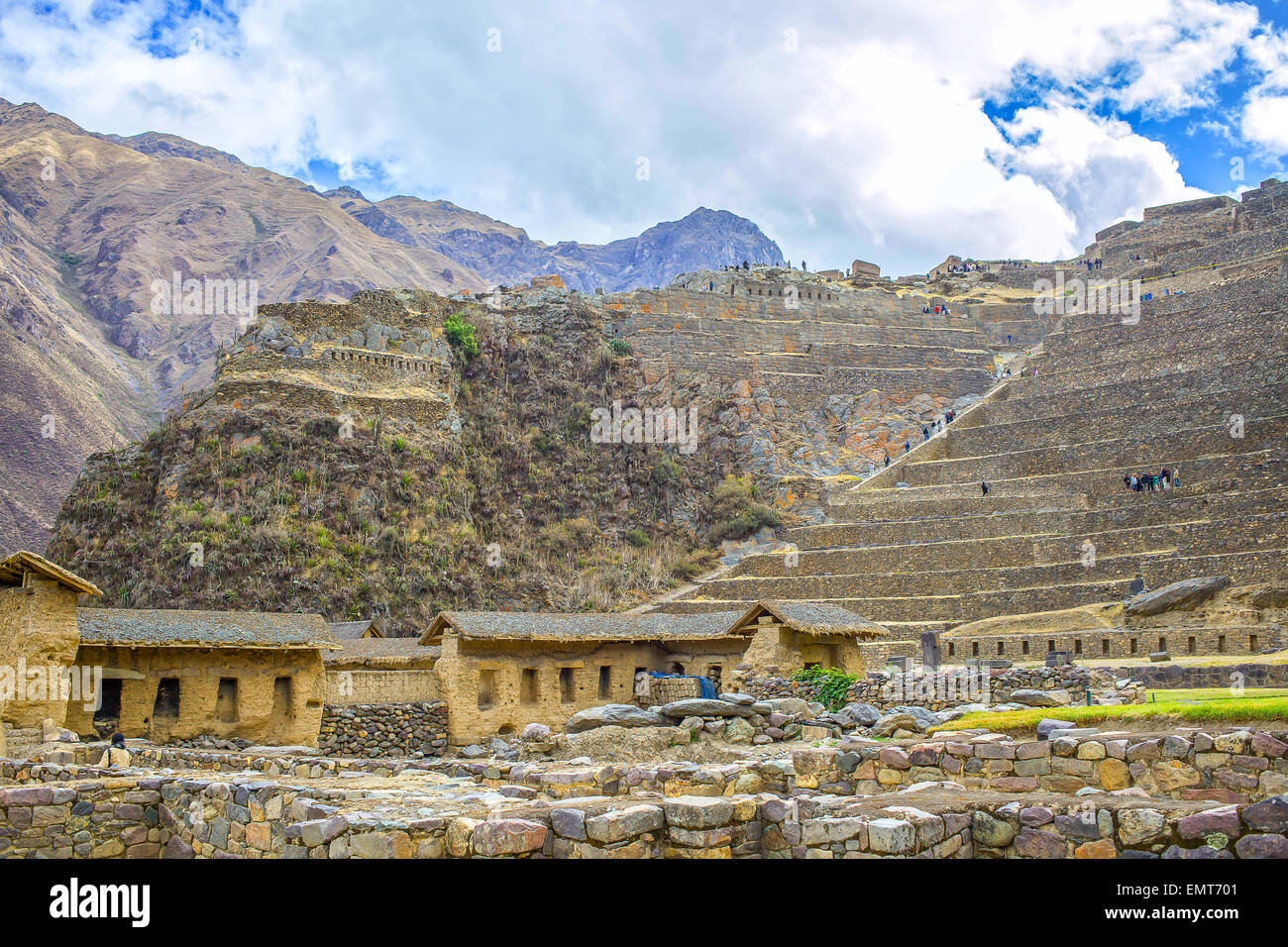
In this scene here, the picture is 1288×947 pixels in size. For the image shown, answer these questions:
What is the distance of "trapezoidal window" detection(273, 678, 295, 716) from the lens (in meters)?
22.1

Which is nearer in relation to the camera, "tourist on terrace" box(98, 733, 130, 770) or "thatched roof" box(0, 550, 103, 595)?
"tourist on terrace" box(98, 733, 130, 770)

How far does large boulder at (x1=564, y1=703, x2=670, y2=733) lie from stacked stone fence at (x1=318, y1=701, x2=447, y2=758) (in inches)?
276

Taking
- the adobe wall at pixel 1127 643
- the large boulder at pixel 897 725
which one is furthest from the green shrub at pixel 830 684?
the adobe wall at pixel 1127 643

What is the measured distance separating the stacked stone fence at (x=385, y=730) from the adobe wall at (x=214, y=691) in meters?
0.41

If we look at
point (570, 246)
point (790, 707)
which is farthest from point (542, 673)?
point (570, 246)

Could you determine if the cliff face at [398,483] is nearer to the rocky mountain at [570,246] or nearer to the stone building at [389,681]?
the stone building at [389,681]

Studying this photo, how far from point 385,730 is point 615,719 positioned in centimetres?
843

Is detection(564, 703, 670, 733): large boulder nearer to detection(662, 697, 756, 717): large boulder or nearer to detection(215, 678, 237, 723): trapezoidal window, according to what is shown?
detection(662, 697, 756, 717): large boulder

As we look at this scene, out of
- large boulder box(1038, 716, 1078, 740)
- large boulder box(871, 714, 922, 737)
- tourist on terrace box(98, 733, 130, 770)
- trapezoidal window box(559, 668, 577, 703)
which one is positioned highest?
large boulder box(1038, 716, 1078, 740)

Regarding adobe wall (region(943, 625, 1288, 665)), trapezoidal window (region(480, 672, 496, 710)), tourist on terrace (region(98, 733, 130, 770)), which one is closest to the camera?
tourist on terrace (region(98, 733, 130, 770))

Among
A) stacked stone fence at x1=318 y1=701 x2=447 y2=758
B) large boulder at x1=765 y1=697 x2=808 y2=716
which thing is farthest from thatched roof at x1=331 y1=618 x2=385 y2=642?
large boulder at x1=765 y1=697 x2=808 y2=716

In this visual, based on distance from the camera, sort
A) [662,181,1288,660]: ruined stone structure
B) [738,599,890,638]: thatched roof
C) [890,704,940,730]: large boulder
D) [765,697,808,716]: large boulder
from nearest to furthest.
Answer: [890,704,940,730]: large boulder < [765,697,808,716]: large boulder < [738,599,890,638]: thatched roof < [662,181,1288,660]: ruined stone structure

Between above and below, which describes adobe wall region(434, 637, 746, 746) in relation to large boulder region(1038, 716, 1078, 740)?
below

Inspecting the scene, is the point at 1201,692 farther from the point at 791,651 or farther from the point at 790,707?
the point at 790,707
